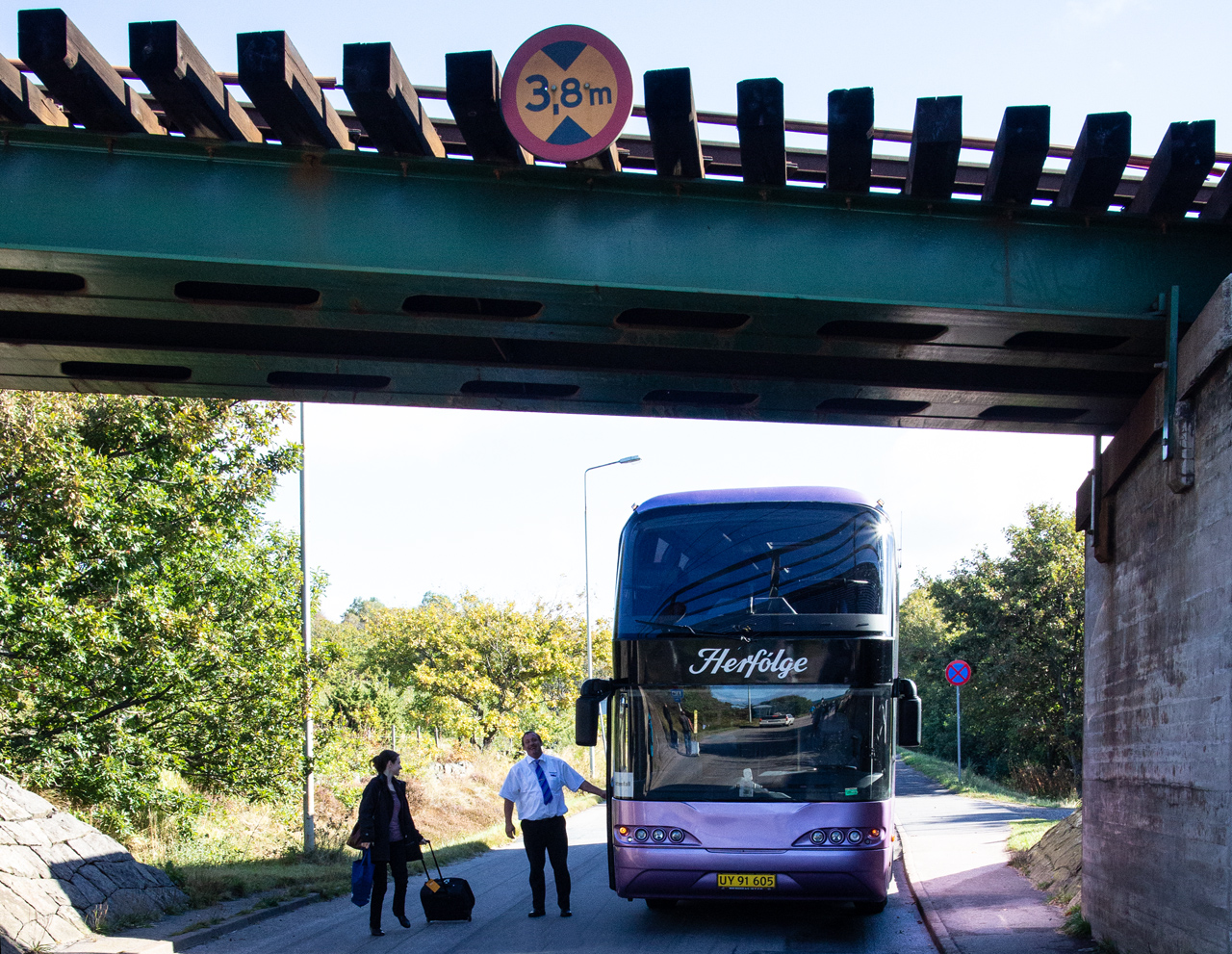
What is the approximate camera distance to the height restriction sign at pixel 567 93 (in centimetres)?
672

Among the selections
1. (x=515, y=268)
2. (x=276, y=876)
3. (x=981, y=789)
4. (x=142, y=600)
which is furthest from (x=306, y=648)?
(x=981, y=789)

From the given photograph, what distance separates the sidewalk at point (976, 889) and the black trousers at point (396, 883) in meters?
4.69

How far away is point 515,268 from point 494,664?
31.9m

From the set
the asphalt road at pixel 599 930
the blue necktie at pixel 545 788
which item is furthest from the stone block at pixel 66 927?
the blue necktie at pixel 545 788

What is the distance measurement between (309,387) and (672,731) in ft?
14.1

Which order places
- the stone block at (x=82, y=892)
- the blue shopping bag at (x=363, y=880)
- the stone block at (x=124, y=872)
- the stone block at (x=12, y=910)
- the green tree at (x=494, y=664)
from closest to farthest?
the stone block at (x=12, y=910), the stone block at (x=82, y=892), the stone block at (x=124, y=872), the blue shopping bag at (x=363, y=880), the green tree at (x=494, y=664)

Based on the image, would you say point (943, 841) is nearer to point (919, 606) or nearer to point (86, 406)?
point (86, 406)

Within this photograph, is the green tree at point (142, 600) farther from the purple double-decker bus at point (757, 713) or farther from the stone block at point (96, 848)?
the purple double-decker bus at point (757, 713)

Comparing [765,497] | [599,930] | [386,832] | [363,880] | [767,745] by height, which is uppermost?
[765,497]

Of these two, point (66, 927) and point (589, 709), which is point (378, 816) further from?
point (66, 927)

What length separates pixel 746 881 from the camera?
10.0 metres

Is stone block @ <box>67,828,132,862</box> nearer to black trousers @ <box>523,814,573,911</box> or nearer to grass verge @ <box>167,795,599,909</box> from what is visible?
grass verge @ <box>167,795,599,909</box>

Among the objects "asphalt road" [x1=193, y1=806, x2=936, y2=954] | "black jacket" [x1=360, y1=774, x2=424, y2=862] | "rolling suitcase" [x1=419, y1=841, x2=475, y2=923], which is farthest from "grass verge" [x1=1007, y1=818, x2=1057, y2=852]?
"black jacket" [x1=360, y1=774, x2=424, y2=862]

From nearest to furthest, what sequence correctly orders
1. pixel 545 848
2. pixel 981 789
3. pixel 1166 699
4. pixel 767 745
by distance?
pixel 1166 699
pixel 767 745
pixel 545 848
pixel 981 789
